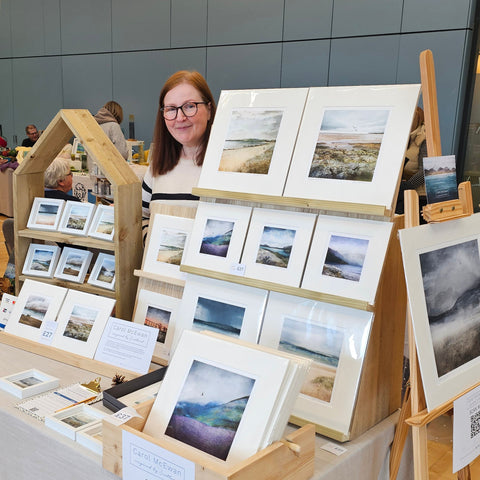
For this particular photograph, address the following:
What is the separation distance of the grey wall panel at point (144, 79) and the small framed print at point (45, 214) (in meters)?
5.32

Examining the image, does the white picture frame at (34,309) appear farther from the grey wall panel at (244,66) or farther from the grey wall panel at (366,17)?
the grey wall panel at (244,66)

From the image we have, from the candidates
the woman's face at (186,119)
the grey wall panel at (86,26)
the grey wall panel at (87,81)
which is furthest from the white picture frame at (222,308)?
the grey wall panel at (86,26)

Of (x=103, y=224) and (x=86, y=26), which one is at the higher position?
(x=86, y=26)

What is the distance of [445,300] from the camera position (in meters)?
1.32

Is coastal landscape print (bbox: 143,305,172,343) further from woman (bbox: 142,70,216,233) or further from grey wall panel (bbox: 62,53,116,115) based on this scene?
grey wall panel (bbox: 62,53,116,115)

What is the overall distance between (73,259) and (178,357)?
103cm

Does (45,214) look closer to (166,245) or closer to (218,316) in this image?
(166,245)

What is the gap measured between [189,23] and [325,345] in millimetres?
6552

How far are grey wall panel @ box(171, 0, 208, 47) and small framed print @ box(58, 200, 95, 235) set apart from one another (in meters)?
5.40

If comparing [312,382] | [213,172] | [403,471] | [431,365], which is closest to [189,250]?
[213,172]

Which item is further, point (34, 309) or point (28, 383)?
point (34, 309)

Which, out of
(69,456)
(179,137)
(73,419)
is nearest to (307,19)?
(179,137)

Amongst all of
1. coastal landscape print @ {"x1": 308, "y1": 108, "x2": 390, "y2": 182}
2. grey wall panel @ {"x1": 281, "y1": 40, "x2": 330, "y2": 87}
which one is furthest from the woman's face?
grey wall panel @ {"x1": 281, "y1": 40, "x2": 330, "y2": 87}

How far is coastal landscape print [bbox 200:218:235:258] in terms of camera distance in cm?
160
